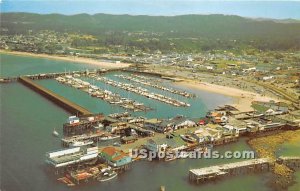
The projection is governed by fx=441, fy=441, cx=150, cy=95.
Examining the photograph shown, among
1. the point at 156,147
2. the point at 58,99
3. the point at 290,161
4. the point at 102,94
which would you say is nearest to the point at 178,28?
the point at 102,94

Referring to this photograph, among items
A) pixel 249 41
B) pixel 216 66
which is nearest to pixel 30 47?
pixel 216 66

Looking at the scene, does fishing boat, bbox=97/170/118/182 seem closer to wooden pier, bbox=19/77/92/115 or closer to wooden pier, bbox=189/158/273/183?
wooden pier, bbox=189/158/273/183

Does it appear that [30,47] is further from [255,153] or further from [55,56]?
[255,153]

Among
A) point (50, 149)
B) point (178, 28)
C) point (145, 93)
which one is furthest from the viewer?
point (178, 28)

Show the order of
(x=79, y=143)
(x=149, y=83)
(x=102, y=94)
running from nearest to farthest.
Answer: (x=79, y=143) < (x=102, y=94) < (x=149, y=83)

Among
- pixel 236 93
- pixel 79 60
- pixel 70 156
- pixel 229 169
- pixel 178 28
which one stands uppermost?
pixel 178 28

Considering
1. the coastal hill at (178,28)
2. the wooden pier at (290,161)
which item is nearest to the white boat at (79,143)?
the wooden pier at (290,161)

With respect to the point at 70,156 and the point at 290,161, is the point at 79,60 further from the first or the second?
the point at 290,161

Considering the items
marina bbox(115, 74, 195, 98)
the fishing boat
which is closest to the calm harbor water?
the fishing boat

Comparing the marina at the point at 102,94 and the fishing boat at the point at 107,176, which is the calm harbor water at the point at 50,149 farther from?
the marina at the point at 102,94
